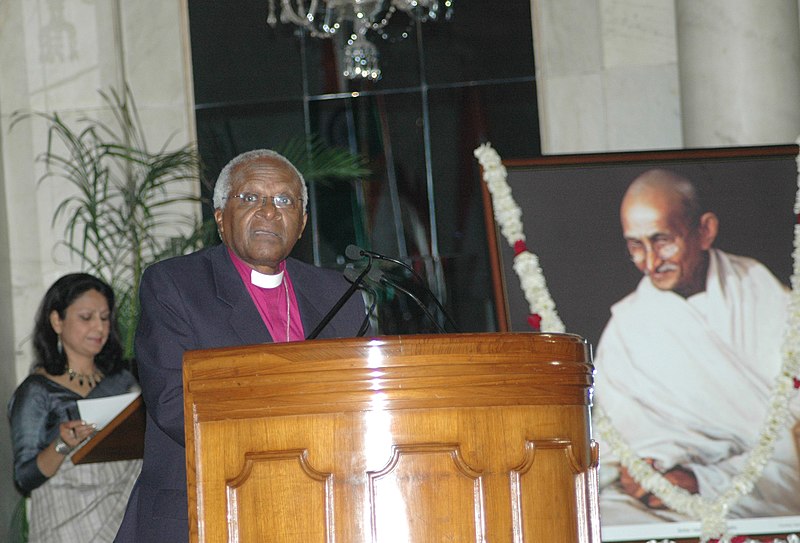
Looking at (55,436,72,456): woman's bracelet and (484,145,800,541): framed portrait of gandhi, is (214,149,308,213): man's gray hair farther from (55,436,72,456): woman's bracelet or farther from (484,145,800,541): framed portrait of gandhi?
(55,436,72,456): woman's bracelet

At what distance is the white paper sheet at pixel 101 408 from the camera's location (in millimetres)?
4746

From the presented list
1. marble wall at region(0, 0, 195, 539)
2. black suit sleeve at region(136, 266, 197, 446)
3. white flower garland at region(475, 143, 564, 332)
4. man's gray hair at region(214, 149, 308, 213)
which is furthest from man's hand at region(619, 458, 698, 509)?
marble wall at region(0, 0, 195, 539)

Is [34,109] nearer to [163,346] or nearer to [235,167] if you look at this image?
[235,167]

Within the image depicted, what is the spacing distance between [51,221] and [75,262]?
0.99 feet

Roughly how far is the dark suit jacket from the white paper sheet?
6.15ft

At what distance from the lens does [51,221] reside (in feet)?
23.6

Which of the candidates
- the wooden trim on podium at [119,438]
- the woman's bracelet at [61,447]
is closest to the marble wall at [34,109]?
the woman's bracelet at [61,447]

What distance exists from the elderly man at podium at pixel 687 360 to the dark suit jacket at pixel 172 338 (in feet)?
6.71

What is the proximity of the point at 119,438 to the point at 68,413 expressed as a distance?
5.53ft

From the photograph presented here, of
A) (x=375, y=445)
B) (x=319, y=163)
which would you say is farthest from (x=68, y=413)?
(x=375, y=445)

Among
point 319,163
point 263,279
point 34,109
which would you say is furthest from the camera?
point 34,109

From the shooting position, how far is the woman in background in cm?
511

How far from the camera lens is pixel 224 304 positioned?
295 centimetres

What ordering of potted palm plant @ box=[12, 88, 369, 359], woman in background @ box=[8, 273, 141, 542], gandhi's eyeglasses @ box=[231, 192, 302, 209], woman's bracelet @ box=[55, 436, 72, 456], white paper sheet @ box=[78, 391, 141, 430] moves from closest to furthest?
gandhi's eyeglasses @ box=[231, 192, 302, 209] → white paper sheet @ box=[78, 391, 141, 430] → woman's bracelet @ box=[55, 436, 72, 456] → woman in background @ box=[8, 273, 141, 542] → potted palm plant @ box=[12, 88, 369, 359]
